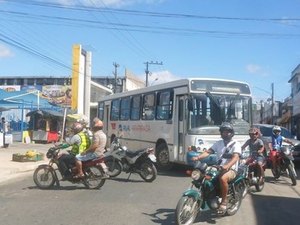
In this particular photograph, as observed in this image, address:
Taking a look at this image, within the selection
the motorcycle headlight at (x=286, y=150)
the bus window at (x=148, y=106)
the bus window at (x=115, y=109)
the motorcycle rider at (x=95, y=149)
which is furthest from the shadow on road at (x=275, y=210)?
the bus window at (x=115, y=109)

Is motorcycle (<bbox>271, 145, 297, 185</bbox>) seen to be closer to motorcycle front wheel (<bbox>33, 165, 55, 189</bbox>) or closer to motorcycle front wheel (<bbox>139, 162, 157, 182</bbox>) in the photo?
motorcycle front wheel (<bbox>139, 162, 157, 182</bbox>)

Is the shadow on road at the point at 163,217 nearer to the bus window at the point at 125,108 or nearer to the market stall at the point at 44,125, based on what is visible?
the bus window at the point at 125,108

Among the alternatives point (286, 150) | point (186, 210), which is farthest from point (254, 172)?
point (186, 210)

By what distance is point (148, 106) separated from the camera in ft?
61.8

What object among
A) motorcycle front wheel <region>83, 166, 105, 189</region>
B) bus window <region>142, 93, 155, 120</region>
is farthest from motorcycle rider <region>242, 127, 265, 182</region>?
bus window <region>142, 93, 155, 120</region>

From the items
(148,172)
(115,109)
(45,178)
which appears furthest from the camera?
(115,109)

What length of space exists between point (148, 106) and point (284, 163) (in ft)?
19.7

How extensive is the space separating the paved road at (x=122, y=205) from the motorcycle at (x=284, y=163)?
428 millimetres

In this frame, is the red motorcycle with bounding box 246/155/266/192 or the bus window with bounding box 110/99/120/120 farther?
the bus window with bounding box 110/99/120/120

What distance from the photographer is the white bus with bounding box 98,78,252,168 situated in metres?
15.7

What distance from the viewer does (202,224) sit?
326 inches

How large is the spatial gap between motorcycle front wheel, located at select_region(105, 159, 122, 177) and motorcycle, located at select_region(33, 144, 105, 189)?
2199mm

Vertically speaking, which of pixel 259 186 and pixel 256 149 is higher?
pixel 256 149

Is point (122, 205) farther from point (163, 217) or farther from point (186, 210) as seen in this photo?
point (186, 210)
